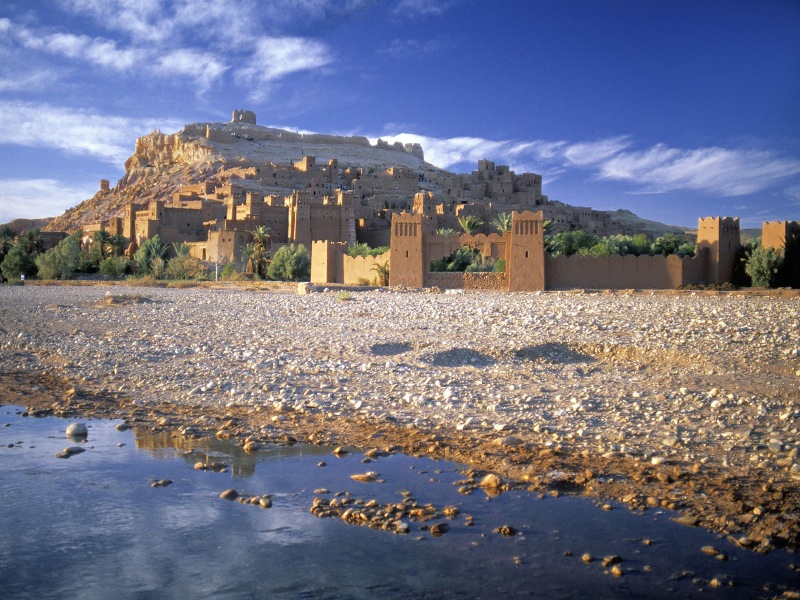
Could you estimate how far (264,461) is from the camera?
674 cm

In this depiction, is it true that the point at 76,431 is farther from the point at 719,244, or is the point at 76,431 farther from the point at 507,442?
the point at 719,244

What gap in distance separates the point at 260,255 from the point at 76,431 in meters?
35.2

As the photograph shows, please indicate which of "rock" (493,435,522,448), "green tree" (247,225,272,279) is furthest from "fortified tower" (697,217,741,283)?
"green tree" (247,225,272,279)

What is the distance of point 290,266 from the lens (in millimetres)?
36688

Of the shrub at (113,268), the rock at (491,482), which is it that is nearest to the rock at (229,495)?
the rock at (491,482)

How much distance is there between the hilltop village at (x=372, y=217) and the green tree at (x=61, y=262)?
4967 millimetres

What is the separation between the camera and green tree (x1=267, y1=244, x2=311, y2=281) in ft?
121

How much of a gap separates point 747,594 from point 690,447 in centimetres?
247

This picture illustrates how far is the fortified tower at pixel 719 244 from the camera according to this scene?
1014 inches

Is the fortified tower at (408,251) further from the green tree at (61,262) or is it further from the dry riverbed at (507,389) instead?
the green tree at (61,262)

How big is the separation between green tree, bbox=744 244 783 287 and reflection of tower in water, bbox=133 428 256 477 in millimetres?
22372

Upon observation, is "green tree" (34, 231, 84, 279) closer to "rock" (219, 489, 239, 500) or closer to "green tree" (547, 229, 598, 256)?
"green tree" (547, 229, 598, 256)

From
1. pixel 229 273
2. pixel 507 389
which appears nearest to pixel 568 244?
pixel 229 273

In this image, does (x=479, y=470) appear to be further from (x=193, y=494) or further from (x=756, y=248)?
(x=756, y=248)
